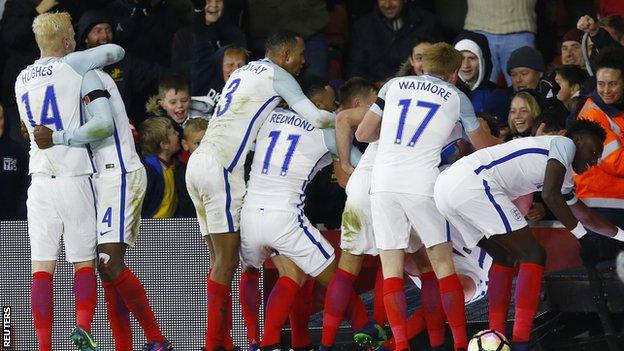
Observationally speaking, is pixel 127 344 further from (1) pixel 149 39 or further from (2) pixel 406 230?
(1) pixel 149 39

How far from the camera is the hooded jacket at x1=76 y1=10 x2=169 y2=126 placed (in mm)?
15203

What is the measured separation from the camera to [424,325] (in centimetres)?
1195

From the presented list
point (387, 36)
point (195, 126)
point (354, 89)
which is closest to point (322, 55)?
point (387, 36)

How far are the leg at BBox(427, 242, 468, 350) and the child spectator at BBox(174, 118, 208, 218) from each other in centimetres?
319

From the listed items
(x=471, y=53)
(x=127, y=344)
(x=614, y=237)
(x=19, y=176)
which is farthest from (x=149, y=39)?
(x=614, y=237)

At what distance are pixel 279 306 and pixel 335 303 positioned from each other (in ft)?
1.37

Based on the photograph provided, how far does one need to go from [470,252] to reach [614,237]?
4.18ft

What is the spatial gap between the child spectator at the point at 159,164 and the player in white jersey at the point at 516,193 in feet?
10.4

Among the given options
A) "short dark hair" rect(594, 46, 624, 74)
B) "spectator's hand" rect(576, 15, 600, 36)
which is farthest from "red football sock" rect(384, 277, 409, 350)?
"spectator's hand" rect(576, 15, 600, 36)

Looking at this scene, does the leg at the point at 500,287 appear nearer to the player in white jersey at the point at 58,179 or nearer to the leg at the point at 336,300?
the leg at the point at 336,300

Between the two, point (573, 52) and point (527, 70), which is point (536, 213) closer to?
point (527, 70)

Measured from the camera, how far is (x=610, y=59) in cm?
1266

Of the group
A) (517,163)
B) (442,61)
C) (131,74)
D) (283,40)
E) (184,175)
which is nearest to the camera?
(517,163)

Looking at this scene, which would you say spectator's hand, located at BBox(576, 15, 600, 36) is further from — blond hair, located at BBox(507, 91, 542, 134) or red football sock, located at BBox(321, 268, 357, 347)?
red football sock, located at BBox(321, 268, 357, 347)
